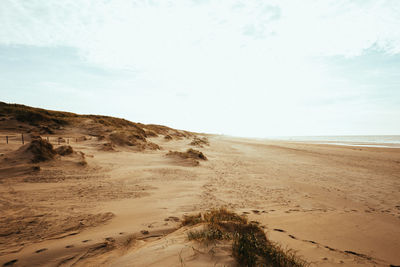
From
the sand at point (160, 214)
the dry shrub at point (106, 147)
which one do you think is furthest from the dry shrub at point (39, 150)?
the dry shrub at point (106, 147)

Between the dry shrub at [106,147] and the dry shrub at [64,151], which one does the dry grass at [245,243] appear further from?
the dry shrub at [106,147]

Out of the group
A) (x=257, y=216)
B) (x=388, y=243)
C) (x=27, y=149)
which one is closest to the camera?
(x=388, y=243)

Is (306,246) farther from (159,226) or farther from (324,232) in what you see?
(159,226)

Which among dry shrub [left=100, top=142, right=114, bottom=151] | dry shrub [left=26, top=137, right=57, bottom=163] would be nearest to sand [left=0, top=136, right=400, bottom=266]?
dry shrub [left=26, top=137, right=57, bottom=163]

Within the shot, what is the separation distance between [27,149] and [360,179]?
13.1 meters

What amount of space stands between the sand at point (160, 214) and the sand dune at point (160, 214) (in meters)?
0.02

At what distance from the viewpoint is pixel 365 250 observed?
9.39 feet

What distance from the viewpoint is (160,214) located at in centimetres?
369

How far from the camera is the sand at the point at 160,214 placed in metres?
2.31

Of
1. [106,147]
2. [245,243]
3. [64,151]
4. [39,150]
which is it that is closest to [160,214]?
[245,243]

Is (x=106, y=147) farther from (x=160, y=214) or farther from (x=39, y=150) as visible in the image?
(x=160, y=214)

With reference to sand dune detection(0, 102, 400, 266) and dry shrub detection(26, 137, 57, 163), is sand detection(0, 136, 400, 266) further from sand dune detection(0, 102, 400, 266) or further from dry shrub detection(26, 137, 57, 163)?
dry shrub detection(26, 137, 57, 163)

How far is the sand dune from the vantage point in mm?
2309

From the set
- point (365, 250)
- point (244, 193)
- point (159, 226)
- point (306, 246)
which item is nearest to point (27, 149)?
point (159, 226)
